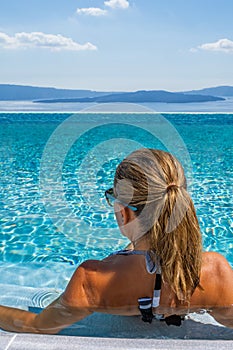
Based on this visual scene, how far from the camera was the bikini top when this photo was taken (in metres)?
1.40

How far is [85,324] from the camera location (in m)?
1.74

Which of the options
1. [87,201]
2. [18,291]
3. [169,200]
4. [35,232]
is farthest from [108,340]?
[87,201]

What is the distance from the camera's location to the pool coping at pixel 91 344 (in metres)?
1.23

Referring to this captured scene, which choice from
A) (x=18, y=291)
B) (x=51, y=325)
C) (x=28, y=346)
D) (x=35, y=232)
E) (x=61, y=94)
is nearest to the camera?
(x=28, y=346)

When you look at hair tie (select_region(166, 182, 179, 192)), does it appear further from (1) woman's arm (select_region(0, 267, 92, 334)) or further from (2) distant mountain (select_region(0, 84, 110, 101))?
(2) distant mountain (select_region(0, 84, 110, 101))

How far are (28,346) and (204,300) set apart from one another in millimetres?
655

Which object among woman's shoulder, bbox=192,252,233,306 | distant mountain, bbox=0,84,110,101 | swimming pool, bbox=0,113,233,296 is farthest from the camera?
distant mountain, bbox=0,84,110,101

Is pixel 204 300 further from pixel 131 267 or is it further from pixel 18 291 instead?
pixel 18 291

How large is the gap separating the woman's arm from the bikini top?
0.19 meters

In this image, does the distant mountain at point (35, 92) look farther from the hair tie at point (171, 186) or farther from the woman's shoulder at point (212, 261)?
the hair tie at point (171, 186)

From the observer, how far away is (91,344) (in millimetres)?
1240

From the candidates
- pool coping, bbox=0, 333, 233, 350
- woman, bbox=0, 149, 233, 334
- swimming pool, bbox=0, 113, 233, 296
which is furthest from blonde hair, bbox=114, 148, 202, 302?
swimming pool, bbox=0, 113, 233, 296

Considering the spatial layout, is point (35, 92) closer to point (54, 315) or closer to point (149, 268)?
point (54, 315)

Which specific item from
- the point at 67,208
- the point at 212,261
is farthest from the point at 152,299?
Answer: the point at 67,208
